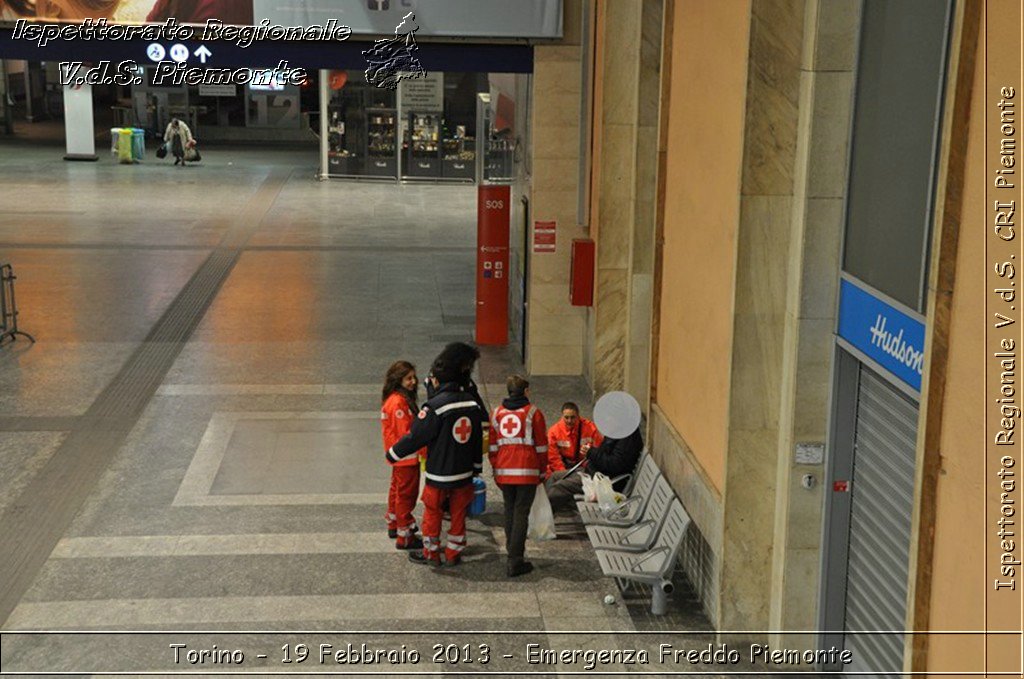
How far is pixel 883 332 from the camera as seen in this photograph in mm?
6816

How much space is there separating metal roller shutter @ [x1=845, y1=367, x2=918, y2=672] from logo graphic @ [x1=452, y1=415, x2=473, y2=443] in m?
2.88

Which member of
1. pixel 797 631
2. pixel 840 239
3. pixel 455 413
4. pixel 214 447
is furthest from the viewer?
pixel 214 447

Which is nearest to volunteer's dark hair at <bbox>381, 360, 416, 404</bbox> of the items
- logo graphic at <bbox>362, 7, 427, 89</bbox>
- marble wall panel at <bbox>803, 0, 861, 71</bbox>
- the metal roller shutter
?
the metal roller shutter

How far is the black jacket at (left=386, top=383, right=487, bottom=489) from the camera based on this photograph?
9.31 meters

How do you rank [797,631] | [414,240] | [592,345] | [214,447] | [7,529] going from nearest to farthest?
[797,631] < [7,529] < [214,447] < [592,345] < [414,240]

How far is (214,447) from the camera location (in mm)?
12422

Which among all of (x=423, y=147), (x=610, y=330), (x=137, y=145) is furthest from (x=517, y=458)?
(x=137, y=145)

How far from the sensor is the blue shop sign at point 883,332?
635 centimetres

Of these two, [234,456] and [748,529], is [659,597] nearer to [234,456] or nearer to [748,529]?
[748,529]

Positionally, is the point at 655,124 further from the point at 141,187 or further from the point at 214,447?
the point at 141,187

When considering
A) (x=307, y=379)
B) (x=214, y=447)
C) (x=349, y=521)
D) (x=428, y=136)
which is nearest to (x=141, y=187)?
(x=428, y=136)

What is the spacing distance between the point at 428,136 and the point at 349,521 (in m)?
24.7

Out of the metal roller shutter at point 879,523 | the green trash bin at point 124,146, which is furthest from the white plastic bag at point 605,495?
the green trash bin at point 124,146

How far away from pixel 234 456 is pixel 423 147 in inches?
910
